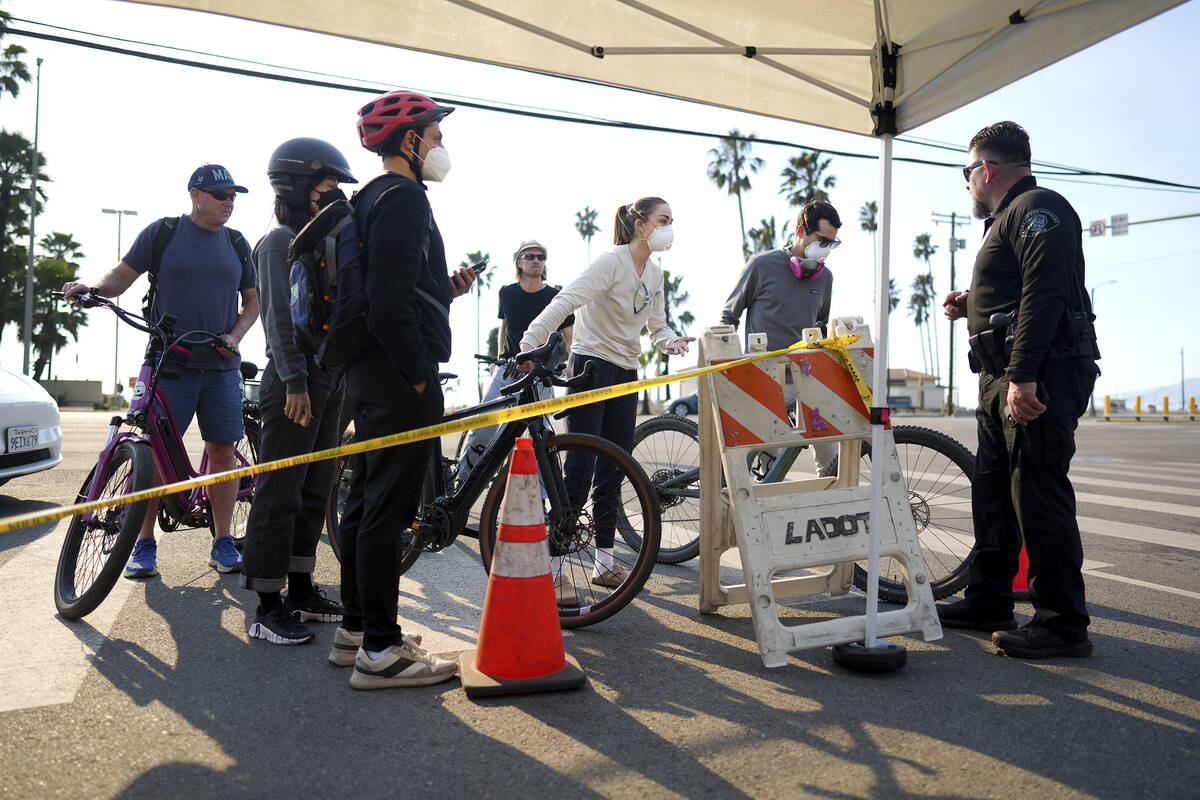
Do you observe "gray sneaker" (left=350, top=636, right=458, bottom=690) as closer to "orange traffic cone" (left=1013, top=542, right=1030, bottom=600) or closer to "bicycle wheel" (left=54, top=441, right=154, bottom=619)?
"bicycle wheel" (left=54, top=441, right=154, bottom=619)

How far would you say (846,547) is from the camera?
3.42 metres

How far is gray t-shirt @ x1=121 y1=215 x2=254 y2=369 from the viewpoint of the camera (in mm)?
4516

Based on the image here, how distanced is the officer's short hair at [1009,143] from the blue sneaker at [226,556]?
4525 millimetres

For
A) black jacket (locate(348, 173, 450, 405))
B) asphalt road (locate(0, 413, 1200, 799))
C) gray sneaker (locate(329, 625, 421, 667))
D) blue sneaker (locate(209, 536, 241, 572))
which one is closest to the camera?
asphalt road (locate(0, 413, 1200, 799))

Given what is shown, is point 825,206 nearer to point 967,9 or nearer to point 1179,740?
point 967,9

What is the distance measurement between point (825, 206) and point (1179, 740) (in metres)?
3.62

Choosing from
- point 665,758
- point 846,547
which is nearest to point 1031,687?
point 846,547

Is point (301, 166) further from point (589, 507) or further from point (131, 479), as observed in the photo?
point (589, 507)

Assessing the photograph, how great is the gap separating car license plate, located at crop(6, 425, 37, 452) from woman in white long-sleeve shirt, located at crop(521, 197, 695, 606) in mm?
4315

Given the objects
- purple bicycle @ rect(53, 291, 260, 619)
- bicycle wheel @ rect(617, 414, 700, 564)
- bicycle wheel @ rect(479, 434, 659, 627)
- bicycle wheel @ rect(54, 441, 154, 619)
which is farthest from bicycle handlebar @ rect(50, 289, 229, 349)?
bicycle wheel @ rect(617, 414, 700, 564)

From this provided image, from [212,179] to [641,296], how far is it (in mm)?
2506

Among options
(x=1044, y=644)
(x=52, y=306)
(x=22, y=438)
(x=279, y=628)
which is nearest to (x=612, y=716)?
(x=279, y=628)

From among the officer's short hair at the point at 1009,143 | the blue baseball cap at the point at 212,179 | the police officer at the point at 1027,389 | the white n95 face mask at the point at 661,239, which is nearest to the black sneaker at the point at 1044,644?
the police officer at the point at 1027,389

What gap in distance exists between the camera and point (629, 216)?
15.0 ft
